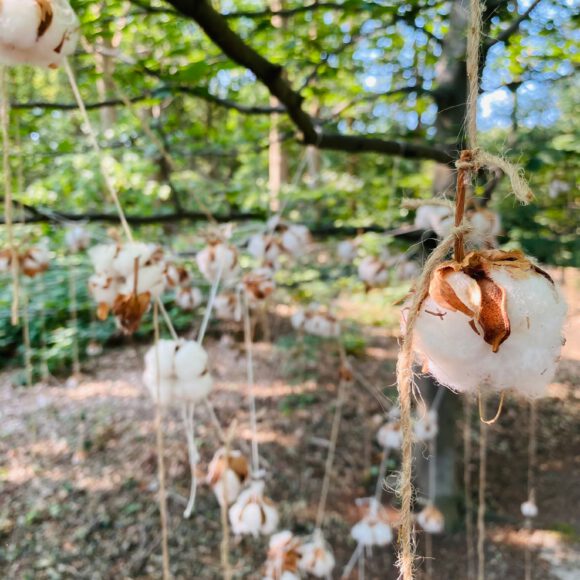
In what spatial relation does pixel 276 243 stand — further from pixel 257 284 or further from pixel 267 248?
pixel 257 284

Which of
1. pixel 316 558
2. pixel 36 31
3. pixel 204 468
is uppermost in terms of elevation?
pixel 36 31

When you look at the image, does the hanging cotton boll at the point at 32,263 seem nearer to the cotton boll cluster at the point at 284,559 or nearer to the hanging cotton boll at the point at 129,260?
the hanging cotton boll at the point at 129,260

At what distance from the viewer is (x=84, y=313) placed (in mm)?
4812

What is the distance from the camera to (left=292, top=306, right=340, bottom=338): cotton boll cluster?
2.33 m

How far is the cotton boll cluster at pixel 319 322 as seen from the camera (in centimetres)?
233

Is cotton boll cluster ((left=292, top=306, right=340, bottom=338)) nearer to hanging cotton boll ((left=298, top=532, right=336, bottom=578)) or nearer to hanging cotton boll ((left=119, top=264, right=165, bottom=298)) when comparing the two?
hanging cotton boll ((left=298, top=532, right=336, bottom=578))

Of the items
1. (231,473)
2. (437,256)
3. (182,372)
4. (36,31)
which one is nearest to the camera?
(437,256)

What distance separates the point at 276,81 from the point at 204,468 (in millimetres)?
2480

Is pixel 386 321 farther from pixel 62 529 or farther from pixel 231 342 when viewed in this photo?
pixel 62 529

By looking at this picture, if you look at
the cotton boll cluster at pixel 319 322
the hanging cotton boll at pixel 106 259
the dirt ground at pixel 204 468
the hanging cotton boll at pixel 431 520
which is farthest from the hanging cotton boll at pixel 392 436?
the hanging cotton boll at pixel 106 259

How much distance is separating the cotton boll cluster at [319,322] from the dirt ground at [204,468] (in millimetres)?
348

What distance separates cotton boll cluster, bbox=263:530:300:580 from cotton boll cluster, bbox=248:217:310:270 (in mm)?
787

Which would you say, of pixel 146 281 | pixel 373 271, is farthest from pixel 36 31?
pixel 373 271

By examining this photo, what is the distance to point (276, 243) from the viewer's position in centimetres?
160
